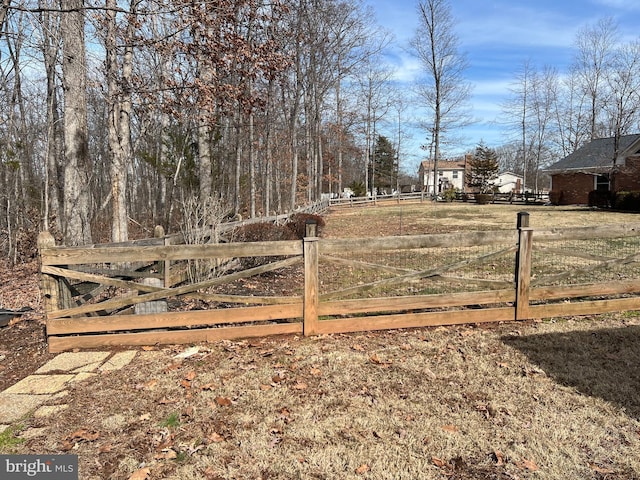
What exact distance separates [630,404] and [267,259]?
6454 mm

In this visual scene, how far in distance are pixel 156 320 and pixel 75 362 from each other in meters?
0.84

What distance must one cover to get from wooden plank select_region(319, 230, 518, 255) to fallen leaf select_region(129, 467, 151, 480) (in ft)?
8.98

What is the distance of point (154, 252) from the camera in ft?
14.1

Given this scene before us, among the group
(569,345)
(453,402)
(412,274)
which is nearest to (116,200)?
(412,274)

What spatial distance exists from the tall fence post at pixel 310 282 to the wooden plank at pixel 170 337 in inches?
5.1

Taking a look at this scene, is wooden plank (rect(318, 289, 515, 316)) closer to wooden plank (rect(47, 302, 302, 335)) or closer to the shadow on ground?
the shadow on ground

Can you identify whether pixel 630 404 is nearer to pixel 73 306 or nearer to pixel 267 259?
pixel 73 306

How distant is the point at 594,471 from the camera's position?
246 cm

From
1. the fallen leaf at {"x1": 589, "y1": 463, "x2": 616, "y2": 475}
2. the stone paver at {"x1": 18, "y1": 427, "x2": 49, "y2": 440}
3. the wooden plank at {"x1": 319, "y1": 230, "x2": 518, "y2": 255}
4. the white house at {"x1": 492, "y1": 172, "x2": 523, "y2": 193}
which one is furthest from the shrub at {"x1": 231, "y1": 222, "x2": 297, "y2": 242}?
the white house at {"x1": 492, "y1": 172, "x2": 523, "y2": 193}

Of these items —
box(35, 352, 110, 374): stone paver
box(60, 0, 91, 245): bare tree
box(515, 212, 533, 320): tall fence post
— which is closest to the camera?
box(35, 352, 110, 374): stone paver

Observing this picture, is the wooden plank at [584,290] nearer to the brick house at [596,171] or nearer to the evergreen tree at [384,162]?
the brick house at [596,171]

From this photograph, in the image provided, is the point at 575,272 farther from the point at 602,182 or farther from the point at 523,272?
the point at 602,182

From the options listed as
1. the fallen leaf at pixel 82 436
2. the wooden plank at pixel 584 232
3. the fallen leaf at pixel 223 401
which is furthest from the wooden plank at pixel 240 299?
the wooden plank at pixel 584 232

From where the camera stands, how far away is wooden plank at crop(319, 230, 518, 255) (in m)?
4.66
